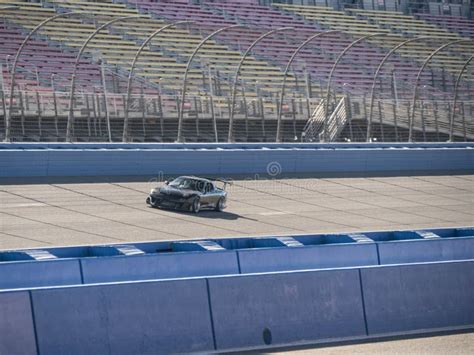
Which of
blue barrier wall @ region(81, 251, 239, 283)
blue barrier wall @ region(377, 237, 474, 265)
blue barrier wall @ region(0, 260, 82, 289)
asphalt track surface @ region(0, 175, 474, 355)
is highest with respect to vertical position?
blue barrier wall @ region(0, 260, 82, 289)

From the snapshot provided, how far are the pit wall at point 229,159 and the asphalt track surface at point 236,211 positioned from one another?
113 cm

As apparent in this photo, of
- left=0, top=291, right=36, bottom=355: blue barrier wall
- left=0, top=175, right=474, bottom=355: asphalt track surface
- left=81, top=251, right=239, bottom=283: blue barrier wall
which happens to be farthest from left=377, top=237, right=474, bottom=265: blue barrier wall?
left=0, top=291, right=36, bottom=355: blue barrier wall

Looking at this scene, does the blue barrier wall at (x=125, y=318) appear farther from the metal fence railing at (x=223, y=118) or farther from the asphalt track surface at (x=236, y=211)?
the metal fence railing at (x=223, y=118)

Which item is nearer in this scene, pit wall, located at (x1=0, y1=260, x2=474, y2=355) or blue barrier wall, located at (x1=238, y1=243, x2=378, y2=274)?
pit wall, located at (x1=0, y1=260, x2=474, y2=355)

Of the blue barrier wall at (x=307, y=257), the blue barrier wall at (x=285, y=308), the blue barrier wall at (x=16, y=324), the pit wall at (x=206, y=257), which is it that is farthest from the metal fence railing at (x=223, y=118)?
the blue barrier wall at (x=16, y=324)

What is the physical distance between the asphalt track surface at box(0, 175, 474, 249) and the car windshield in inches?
27.7

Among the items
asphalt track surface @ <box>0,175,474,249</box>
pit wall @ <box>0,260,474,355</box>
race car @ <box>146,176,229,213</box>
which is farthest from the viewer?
race car @ <box>146,176,229,213</box>

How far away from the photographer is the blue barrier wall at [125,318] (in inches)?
433

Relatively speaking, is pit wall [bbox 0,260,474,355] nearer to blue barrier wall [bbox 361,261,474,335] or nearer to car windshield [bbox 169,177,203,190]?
blue barrier wall [bbox 361,261,474,335]

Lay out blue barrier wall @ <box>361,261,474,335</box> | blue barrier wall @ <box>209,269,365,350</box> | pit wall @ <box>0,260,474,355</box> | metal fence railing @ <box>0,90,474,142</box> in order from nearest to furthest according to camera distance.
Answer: pit wall @ <box>0,260,474,355</box> → blue barrier wall @ <box>209,269,365,350</box> → blue barrier wall @ <box>361,261,474,335</box> → metal fence railing @ <box>0,90,474,142</box>

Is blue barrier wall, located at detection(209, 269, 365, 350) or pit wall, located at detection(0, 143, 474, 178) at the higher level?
blue barrier wall, located at detection(209, 269, 365, 350)

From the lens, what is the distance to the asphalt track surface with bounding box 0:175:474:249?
22719mm

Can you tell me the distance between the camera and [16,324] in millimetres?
10703

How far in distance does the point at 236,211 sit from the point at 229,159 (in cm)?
621
